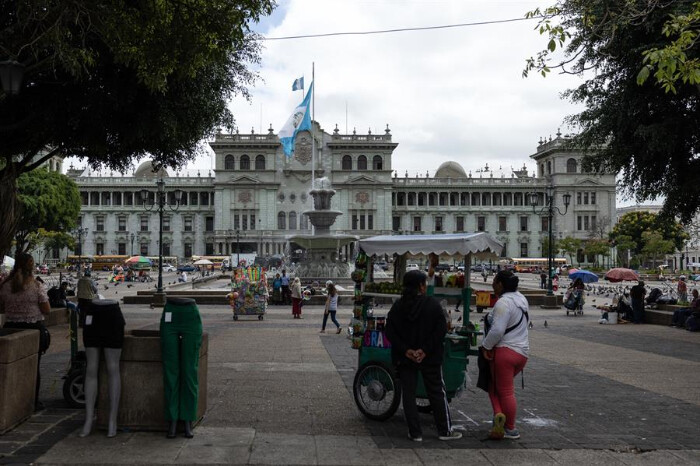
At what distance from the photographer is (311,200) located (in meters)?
88.1

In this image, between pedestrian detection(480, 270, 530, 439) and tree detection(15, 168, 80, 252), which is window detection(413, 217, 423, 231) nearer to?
tree detection(15, 168, 80, 252)

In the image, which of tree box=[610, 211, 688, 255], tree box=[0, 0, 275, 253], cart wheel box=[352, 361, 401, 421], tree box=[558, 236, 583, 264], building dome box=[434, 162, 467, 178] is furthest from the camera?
building dome box=[434, 162, 467, 178]

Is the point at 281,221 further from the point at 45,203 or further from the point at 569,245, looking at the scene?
the point at 45,203

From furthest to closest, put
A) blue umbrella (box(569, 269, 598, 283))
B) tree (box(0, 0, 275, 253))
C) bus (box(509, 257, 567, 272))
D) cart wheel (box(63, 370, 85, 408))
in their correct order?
bus (box(509, 257, 567, 272)) < blue umbrella (box(569, 269, 598, 283)) < tree (box(0, 0, 275, 253)) < cart wheel (box(63, 370, 85, 408))

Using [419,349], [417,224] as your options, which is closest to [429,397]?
[419,349]

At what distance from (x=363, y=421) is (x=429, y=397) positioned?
1.01 m

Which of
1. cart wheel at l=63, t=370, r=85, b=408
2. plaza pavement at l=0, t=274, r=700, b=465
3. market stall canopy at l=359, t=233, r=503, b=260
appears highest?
market stall canopy at l=359, t=233, r=503, b=260

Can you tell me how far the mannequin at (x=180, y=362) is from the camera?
634cm

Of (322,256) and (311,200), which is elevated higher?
(311,200)

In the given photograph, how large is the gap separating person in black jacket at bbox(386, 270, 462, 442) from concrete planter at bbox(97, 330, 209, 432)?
7.86 ft

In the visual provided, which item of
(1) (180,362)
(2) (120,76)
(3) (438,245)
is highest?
(2) (120,76)

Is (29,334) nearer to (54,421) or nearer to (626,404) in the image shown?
(54,421)

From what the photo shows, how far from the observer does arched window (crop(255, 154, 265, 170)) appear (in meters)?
90.8

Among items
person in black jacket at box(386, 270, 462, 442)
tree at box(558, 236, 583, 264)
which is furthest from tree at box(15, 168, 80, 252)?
tree at box(558, 236, 583, 264)
